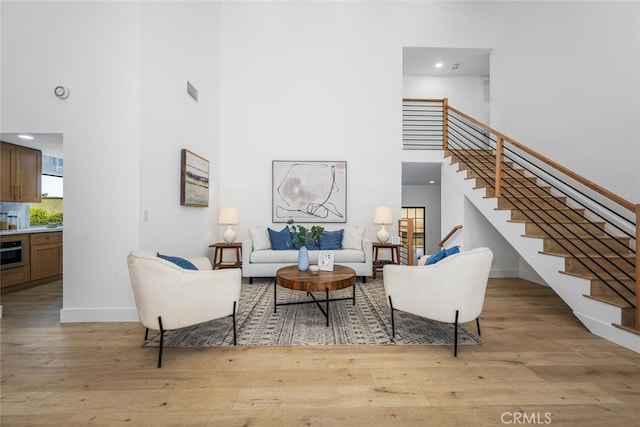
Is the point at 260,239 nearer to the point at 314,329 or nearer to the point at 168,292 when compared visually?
the point at 314,329

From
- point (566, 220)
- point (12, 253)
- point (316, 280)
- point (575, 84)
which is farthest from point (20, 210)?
point (575, 84)

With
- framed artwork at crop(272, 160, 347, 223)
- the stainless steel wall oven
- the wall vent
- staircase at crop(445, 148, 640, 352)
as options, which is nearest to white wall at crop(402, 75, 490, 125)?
staircase at crop(445, 148, 640, 352)

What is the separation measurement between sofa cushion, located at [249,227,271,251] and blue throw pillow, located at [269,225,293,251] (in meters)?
0.09

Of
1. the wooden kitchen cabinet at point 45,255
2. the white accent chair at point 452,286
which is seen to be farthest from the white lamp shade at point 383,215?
the wooden kitchen cabinet at point 45,255

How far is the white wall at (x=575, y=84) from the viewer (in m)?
3.57

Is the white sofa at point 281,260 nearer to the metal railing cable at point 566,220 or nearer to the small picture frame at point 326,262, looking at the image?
the small picture frame at point 326,262

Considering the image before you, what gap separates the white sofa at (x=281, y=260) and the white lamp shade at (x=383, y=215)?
2.03 feet

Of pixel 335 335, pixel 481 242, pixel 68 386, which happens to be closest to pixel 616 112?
pixel 481 242

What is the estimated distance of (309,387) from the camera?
1942 millimetres

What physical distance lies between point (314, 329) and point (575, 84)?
5.14 m

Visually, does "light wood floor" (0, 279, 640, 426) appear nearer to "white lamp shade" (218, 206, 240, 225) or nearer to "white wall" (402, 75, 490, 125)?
"white lamp shade" (218, 206, 240, 225)

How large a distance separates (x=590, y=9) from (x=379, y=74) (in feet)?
10.2

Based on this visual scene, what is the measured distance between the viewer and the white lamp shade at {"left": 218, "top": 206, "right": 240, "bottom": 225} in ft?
16.9

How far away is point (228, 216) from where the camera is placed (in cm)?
516
